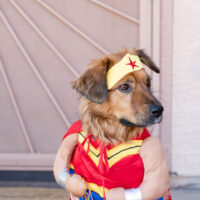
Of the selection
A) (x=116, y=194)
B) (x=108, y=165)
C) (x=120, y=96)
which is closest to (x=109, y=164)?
(x=108, y=165)

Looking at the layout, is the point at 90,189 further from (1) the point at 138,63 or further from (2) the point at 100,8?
(2) the point at 100,8

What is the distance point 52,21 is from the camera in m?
3.11

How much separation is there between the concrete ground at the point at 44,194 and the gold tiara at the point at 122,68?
1768 millimetres

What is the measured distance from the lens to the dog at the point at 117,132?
159cm

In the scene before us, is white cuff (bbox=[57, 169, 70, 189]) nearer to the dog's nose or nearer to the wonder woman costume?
the wonder woman costume

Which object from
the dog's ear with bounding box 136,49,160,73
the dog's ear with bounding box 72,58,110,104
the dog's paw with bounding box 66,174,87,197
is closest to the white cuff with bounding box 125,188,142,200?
the dog's paw with bounding box 66,174,87,197

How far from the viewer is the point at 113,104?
170 cm

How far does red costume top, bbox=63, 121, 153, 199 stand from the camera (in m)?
1.62

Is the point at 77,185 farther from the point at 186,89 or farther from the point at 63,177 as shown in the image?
the point at 186,89

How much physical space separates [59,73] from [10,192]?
1386 millimetres

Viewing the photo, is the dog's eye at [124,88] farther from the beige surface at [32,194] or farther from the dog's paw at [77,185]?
the beige surface at [32,194]

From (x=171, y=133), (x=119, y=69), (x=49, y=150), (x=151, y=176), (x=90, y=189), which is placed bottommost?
(x=49, y=150)

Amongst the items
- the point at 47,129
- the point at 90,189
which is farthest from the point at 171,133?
the point at 90,189

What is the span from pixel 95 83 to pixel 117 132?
12.9 inches
